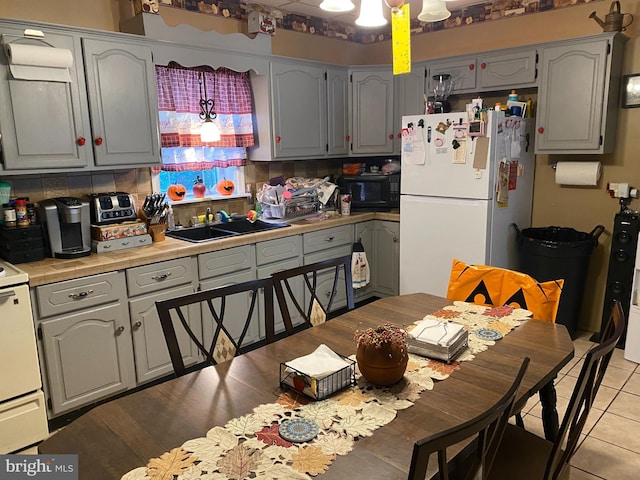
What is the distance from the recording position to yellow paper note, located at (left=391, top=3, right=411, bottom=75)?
1781 millimetres

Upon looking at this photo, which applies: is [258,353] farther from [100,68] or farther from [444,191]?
[444,191]

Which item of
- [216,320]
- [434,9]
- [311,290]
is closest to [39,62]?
[216,320]

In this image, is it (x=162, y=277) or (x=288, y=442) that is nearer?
(x=288, y=442)

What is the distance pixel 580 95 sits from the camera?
3283 millimetres

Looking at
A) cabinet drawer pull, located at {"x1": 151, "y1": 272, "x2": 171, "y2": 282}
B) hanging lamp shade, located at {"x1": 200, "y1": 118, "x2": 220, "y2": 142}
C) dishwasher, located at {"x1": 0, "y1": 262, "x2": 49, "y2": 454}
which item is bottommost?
dishwasher, located at {"x1": 0, "y1": 262, "x2": 49, "y2": 454}

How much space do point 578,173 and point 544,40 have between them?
1.06 meters

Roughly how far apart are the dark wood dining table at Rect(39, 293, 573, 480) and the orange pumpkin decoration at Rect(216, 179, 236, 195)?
224 cm

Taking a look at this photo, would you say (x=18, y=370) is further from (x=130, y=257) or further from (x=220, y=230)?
(x=220, y=230)

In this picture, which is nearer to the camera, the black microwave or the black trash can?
the black trash can

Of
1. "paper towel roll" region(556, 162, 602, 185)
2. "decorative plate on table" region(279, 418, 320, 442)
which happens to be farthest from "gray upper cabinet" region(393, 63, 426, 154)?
"decorative plate on table" region(279, 418, 320, 442)

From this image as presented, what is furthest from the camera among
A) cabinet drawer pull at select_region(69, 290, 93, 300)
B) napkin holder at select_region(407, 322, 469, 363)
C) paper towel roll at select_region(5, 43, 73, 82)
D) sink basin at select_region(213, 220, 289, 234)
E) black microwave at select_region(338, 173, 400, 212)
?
black microwave at select_region(338, 173, 400, 212)

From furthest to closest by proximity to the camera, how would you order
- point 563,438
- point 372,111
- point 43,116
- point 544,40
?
point 372,111
point 544,40
point 43,116
point 563,438

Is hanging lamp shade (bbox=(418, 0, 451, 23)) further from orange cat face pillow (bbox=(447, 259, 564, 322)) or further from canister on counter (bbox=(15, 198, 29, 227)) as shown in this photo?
canister on counter (bbox=(15, 198, 29, 227))

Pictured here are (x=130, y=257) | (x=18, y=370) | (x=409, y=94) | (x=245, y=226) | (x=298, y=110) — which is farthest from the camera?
(x=409, y=94)
